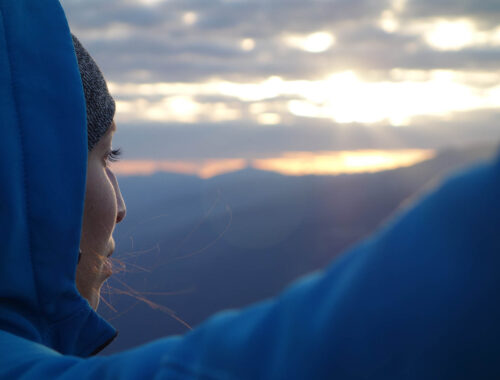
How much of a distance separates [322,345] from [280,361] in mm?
89

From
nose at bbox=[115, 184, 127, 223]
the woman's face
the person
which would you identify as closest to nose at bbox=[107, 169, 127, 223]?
nose at bbox=[115, 184, 127, 223]

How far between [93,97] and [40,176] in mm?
630

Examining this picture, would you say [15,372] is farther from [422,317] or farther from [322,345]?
[422,317]

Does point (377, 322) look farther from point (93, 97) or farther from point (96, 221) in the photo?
point (93, 97)

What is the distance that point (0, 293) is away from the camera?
161cm

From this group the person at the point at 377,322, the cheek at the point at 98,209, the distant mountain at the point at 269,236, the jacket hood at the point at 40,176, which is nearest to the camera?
the person at the point at 377,322

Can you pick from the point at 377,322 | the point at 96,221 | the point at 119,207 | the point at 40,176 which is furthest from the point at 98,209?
the point at 377,322

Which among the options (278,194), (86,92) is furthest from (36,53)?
(278,194)

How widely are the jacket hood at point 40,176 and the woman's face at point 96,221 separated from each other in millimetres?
291

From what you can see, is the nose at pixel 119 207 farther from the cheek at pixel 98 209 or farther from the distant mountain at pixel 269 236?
the distant mountain at pixel 269 236

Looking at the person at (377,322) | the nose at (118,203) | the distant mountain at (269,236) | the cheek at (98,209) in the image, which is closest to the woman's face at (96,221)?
the cheek at (98,209)

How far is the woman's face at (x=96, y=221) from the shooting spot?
2.13 metres

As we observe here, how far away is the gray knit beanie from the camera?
2.18 metres

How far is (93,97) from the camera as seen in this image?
2203 millimetres
